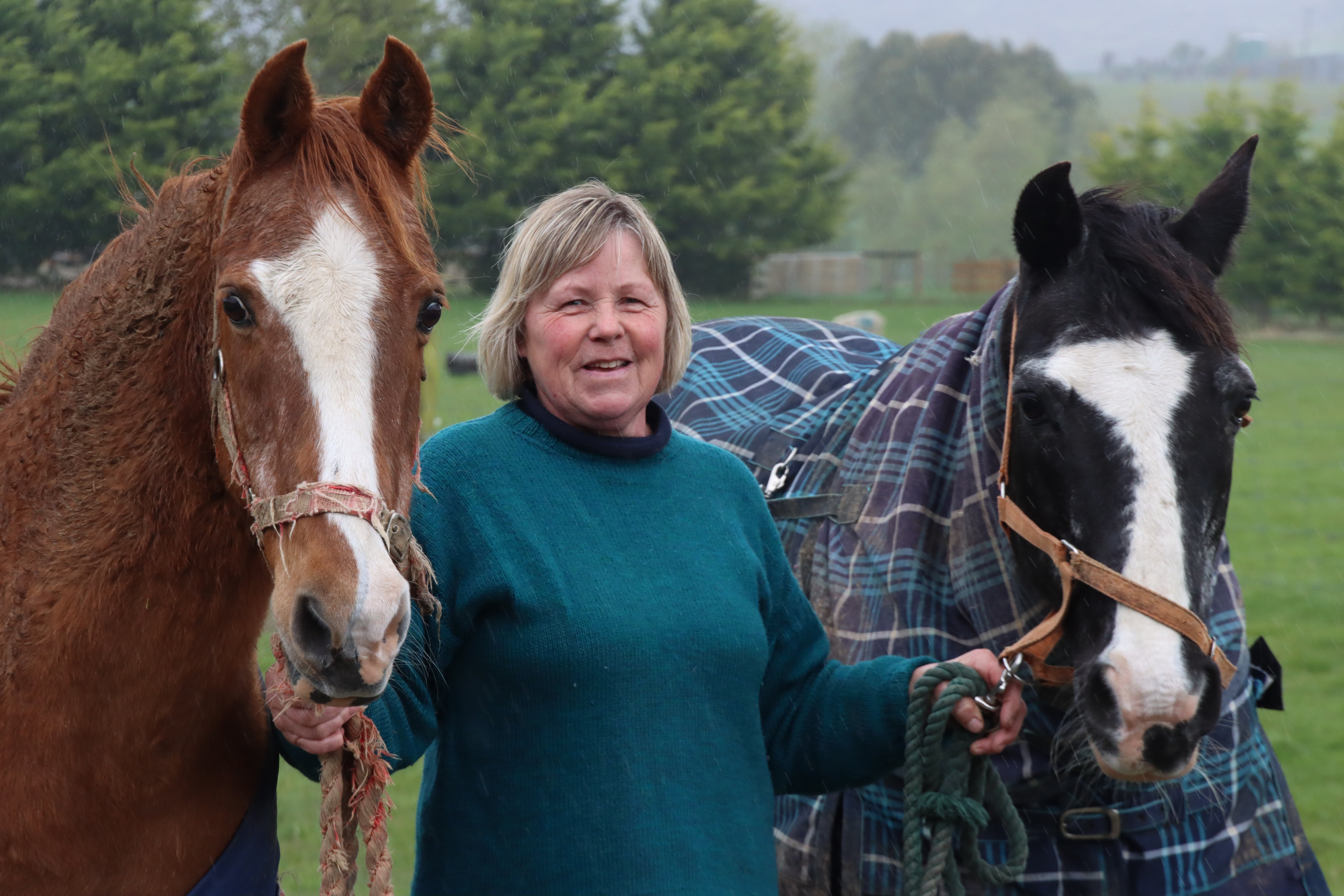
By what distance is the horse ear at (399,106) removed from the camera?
178cm

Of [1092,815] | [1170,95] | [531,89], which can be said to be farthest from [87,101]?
[1170,95]

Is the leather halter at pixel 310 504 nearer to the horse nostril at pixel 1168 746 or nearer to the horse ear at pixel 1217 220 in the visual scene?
the horse nostril at pixel 1168 746

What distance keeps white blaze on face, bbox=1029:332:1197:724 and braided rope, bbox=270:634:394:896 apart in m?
1.22

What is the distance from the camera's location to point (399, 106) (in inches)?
72.7

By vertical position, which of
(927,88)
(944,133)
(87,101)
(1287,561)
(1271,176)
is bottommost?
(944,133)

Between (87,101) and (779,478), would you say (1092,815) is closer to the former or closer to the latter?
(779,478)

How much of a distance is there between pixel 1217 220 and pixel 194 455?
82.8 inches

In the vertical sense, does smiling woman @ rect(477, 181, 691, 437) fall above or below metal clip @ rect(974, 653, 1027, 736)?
above

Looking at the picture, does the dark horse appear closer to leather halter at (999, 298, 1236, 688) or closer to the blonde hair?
leather halter at (999, 298, 1236, 688)

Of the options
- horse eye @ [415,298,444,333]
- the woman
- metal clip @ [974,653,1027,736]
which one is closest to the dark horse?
metal clip @ [974,653,1027,736]

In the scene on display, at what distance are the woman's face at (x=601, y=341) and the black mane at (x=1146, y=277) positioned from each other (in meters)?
0.89

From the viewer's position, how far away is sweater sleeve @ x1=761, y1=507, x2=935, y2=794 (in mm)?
2068

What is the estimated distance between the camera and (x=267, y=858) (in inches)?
75.8

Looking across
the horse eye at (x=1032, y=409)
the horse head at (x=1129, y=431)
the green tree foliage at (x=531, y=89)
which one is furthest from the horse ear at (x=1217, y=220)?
the green tree foliage at (x=531, y=89)
